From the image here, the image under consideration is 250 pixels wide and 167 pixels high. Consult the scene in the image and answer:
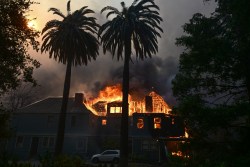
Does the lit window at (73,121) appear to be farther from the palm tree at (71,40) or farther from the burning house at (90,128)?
the palm tree at (71,40)

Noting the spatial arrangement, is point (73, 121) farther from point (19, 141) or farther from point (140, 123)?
point (140, 123)

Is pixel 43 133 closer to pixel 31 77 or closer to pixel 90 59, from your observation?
pixel 90 59

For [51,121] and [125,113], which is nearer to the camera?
[125,113]

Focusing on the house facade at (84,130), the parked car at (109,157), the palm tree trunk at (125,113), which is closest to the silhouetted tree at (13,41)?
the palm tree trunk at (125,113)

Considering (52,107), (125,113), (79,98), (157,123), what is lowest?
(125,113)

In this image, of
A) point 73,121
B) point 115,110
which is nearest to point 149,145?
point 115,110

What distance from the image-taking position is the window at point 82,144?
42856 mm

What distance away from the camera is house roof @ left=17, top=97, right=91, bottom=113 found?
4591 centimetres

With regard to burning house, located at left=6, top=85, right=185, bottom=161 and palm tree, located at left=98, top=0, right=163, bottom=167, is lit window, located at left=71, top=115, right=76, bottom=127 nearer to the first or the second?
burning house, located at left=6, top=85, right=185, bottom=161

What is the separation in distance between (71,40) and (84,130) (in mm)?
18116

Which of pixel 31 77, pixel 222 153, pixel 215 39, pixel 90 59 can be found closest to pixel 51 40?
pixel 90 59

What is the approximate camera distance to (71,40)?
3100cm

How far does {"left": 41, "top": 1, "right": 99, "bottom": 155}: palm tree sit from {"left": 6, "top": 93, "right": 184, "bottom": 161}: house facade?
47.2ft

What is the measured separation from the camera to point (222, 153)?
12.0m
